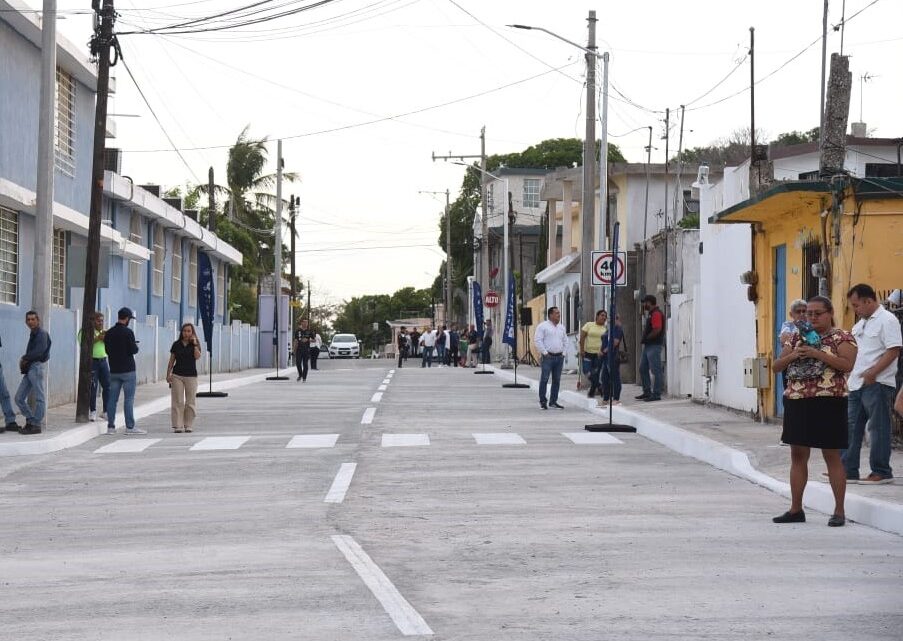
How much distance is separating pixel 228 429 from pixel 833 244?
9811 millimetres

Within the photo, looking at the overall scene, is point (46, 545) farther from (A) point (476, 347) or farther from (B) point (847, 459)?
(A) point (476, 347)

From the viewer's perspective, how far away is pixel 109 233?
32.2 m

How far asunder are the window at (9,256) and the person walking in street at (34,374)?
16.8 ft

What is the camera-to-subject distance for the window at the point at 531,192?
9019cm

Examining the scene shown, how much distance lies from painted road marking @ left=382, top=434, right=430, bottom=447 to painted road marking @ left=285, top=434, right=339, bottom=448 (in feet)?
2.41

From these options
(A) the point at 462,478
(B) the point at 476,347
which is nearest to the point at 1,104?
A: (A) the point at 462,478

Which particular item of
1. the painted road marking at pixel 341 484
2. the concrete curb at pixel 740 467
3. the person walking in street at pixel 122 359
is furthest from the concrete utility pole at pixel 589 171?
the painted road marking at pixel 341 484

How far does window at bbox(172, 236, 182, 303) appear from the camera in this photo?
153ft

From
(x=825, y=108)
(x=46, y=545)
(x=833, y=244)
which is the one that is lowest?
(x=46, y=545)

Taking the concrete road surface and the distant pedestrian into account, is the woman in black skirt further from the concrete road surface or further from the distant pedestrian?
the distant pedestrian

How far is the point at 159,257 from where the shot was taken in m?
44.2

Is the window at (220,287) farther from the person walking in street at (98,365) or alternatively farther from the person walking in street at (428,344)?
the person walking in street at (98,365)

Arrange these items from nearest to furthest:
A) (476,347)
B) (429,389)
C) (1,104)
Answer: (1,104)
(429,389)
(476,347)

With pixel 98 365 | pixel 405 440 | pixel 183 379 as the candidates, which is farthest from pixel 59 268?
pixel 405 440
